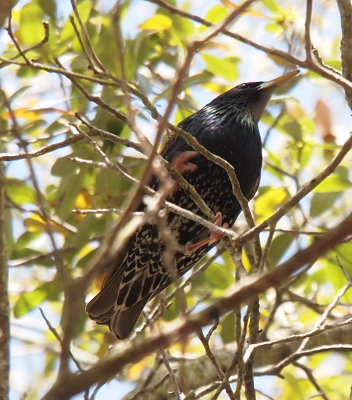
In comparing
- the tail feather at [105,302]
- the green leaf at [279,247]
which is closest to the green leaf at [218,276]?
the green leaf at [279,247]

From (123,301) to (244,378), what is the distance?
1.58 metres

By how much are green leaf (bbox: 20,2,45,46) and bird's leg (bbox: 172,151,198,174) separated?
107cm

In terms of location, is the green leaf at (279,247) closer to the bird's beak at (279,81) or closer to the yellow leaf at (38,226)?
the bird's beak at (279,81)

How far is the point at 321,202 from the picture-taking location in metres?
4.13

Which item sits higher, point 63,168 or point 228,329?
point 63,168

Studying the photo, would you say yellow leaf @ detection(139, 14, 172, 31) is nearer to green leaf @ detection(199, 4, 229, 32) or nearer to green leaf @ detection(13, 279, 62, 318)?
green leaf @ detection(199, 4, 229, 32)

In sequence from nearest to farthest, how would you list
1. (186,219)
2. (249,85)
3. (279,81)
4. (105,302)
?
(186,219) → (105,302) → (279,81) → (249,85)

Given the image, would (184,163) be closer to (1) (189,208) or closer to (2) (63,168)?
(1) (189,208)

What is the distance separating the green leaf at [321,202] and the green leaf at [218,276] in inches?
25.0

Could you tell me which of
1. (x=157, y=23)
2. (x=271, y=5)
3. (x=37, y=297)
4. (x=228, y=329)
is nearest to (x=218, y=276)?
(x=228, y=329)

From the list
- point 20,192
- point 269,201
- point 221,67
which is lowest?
point 269,201

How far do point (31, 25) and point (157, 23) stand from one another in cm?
74

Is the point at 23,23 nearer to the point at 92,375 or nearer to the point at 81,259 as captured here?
the point at 81,259

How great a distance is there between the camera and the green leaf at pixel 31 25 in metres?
3.96
